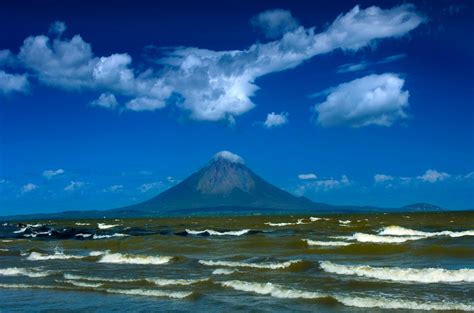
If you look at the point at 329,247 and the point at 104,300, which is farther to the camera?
the point at 329,247

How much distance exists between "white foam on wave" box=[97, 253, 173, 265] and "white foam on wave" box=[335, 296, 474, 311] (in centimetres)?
1636

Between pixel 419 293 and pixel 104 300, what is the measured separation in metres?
10.6

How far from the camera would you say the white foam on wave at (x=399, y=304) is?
15.8 m

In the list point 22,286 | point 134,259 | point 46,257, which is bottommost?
point 22,286

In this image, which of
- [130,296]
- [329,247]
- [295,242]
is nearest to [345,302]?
[130,296]

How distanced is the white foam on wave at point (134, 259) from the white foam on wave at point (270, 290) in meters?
10.9

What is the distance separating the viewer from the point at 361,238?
1726 inches

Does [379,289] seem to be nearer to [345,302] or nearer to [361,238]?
[345,302]

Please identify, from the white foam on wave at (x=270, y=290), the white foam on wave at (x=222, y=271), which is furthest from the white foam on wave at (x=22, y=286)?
the white foam on wave at (x=270, y=290)

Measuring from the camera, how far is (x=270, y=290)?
1944 cm

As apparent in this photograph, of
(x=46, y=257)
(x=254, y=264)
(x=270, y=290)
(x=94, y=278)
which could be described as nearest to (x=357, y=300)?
(x=270, y=290)

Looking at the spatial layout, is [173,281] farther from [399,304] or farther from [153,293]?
[399,304]

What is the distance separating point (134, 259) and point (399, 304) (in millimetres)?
20144

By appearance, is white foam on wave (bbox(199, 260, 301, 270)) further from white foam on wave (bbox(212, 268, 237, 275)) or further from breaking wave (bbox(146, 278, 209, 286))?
breaking wave (bbox(146, 278, 209, 286))
